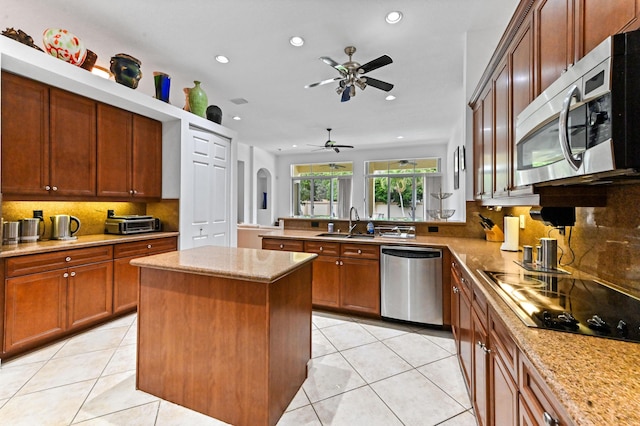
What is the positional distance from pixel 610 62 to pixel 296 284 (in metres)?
1.70

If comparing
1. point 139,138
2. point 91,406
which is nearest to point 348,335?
point 91,406

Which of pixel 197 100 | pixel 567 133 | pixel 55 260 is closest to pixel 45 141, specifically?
pixel 55 260

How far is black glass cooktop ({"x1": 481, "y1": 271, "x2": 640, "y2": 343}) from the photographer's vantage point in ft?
3.06

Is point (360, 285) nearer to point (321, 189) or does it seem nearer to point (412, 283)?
point (412, 283)

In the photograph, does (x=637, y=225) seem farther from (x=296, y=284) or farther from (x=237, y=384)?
(x=237, y=384)

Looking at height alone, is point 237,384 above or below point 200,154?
below

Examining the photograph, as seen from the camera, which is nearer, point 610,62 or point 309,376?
point 610,62

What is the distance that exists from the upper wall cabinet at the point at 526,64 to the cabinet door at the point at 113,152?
3833 mm

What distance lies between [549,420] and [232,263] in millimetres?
1527

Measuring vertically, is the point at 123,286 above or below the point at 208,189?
below

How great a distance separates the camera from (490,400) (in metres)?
1.30

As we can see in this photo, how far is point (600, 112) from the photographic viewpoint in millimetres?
870

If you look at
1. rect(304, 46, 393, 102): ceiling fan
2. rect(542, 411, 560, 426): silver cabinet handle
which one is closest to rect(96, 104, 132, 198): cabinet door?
rect(304, 46, 393, 102): ceiling fan

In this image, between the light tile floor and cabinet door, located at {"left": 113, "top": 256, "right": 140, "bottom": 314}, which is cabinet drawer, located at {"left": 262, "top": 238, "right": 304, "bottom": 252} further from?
cabinet door, located at {"left": 113, "top": 256, "right": 140, "bottom": 314}
